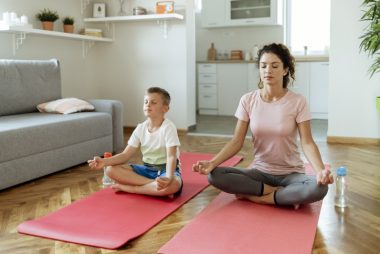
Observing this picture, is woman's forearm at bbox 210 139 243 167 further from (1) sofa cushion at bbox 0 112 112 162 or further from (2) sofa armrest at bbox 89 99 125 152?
(2) sofa armrest at bbox 89 99 125 152

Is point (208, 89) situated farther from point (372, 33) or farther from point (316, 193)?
point (316, 193)

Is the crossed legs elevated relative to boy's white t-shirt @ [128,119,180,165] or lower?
lower

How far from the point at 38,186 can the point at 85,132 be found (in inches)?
26.5

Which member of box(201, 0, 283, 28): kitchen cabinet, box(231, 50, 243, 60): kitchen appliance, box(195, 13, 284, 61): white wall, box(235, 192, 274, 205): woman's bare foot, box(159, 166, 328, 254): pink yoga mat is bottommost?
box(159, 166, 328, 254): pink yoga mat

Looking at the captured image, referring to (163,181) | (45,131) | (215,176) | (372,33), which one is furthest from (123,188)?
(372,33)

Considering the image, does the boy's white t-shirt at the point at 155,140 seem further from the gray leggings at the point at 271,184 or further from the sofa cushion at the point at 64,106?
the sofa cushion at the point at 64,106

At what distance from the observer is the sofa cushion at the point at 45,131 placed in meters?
2.70

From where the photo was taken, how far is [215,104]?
6844 millimetres


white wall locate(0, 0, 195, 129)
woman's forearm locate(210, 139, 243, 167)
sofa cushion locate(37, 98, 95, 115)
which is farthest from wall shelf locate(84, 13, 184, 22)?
woman's forearm locate(210, 139, 243, 167)

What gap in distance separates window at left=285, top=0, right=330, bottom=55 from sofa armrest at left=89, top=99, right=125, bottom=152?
3.83 meters

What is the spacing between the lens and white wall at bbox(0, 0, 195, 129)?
4887mm

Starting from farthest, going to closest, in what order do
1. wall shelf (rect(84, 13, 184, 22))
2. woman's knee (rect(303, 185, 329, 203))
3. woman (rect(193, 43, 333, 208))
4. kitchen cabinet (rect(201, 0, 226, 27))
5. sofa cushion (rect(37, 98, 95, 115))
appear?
kitchen cabinet (rect(201, 0, 226, 27)) → wall shelf (rect(84, 13, 184, 22)) → sofa cushion (rect(37, 98, 95, 115)) → woman (rect(193, 43, 333, 208)) → woman's knee (rect(303, 185, 329, 203))

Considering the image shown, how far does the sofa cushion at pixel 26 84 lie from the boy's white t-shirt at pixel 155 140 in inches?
54.6

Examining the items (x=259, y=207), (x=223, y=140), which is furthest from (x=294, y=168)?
(x=223, y=140)
